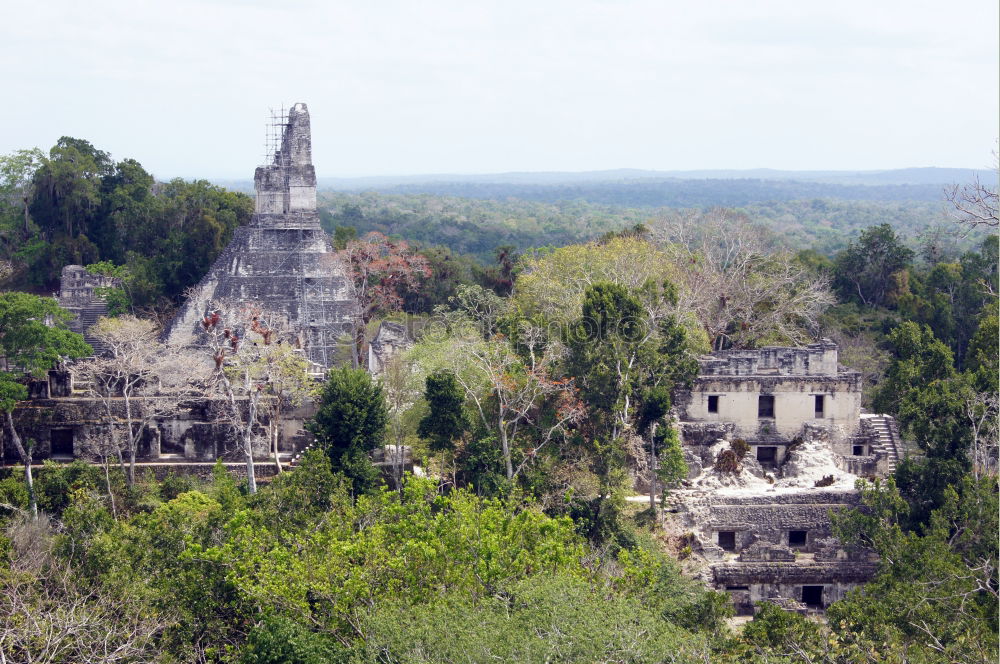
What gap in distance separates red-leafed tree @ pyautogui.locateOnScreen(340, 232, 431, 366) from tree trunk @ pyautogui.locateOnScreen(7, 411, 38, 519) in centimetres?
982

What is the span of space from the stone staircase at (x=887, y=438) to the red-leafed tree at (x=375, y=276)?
14.2 meters

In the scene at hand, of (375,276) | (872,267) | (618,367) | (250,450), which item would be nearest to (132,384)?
(250,450)

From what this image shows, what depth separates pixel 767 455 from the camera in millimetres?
27469

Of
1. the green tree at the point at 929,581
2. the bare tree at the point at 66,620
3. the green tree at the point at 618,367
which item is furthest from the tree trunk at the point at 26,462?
the green tree at the point at 929,581

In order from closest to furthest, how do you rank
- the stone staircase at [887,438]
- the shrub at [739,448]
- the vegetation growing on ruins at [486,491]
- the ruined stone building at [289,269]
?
the vegetation growing on ruins at [486,491], the shrub at [739,448], the stone staircase at [887,438], the ruined stone building at [289,269]

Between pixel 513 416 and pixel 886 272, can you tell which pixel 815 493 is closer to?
pixel 513 416

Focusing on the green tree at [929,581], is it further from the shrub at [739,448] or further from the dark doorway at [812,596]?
the shrub at [739,448]

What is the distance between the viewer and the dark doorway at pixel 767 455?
27422 mm

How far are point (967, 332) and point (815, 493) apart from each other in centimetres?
1813

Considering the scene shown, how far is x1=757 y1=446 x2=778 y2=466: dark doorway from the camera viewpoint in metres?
27.4

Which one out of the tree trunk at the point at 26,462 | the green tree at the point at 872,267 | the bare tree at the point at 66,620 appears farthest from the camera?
the green tree at the point at 872,267

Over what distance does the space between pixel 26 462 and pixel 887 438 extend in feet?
66.1

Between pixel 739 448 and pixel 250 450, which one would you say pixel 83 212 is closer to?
pixel 250 450

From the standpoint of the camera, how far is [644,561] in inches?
730
